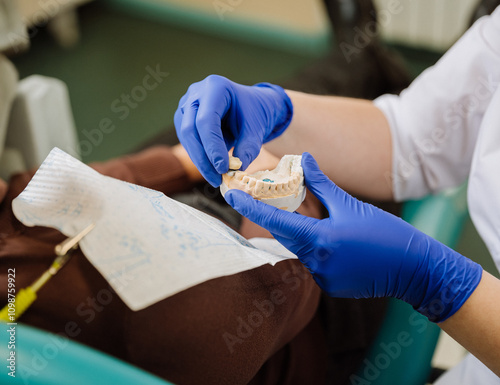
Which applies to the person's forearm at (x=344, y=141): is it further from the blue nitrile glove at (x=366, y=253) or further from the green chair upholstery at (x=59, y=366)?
the green chair upholstery at (x=59, y=366)

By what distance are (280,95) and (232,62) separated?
1.69 meters

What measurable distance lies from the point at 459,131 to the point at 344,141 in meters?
0.21

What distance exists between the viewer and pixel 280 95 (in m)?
0.86

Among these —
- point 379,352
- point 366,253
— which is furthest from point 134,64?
point 366,253

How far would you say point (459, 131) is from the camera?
0.94 meters
